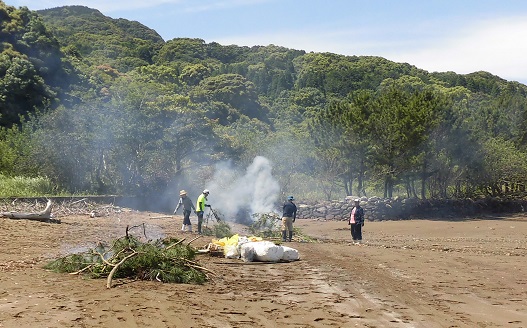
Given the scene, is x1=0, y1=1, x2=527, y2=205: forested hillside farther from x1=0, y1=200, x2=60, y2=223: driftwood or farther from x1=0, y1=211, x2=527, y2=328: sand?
x1=0, y1=211, x2=527, y2=328: sand

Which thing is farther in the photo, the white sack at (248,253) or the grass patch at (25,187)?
the grass patch at (25,187)

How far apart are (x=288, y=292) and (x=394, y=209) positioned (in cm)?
2859

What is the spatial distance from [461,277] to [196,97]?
2156 inches

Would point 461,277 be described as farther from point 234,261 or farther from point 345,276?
point 234,261

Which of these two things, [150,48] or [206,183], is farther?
[150,48]

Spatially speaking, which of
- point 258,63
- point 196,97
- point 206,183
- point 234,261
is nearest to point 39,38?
point 196,97

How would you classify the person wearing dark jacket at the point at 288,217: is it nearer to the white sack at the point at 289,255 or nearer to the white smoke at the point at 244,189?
the white sack at the point at 289,255

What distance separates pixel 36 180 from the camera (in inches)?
1171

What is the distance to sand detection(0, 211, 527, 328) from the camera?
7992 millimetres

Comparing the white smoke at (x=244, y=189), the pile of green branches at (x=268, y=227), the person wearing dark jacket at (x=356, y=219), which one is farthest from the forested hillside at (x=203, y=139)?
the person wearing dark jacket at (x=356, y=219)

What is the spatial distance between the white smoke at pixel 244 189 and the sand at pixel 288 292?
1522cm

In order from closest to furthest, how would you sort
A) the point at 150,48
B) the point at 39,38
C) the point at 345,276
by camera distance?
the point at 345,276
the point at 39,38
the point at 150,48

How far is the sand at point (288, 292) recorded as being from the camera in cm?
799

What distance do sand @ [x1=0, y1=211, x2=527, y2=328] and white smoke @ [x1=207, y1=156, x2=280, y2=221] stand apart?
1522 centimetres
